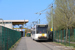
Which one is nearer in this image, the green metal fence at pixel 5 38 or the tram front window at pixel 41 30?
the green metal fence at pixel 5 38

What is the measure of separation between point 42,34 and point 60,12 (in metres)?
6.55

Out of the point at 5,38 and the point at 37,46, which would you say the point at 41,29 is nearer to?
the point at 37,46

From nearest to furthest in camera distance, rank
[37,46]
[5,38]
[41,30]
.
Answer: [5,38], [37,46], [41,30]

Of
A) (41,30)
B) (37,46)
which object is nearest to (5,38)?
(37,46)

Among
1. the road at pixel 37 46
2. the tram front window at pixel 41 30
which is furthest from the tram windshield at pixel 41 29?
the road at pixel 37 46

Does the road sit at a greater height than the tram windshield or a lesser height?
lesser

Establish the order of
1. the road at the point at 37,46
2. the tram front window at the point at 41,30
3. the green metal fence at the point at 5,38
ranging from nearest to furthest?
the green metal fence at the point at 5,38
the road at the point at 37,46
the tram front window at the point at 41,30

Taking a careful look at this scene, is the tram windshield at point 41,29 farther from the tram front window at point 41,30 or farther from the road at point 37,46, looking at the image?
the road at point 37,46

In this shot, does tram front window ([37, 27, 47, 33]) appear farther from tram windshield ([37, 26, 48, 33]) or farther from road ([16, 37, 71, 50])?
road ([16, 37, 71, 50])

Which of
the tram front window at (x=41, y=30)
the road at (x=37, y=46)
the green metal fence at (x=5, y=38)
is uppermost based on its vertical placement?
the tram front window at (x=41, y=30)

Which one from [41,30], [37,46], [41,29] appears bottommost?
[37,46]

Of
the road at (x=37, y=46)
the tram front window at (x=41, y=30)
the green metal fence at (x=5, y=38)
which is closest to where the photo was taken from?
the green metal fence at (x=5, y=38)

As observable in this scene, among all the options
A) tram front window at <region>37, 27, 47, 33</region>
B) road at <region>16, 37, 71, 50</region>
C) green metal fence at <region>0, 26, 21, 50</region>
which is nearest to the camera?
green metal fence at <region>0, 26, 21, 50</region>

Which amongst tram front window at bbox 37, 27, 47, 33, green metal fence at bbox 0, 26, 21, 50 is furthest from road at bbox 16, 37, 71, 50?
tram front window at bbox 37, 27, 47, 33
